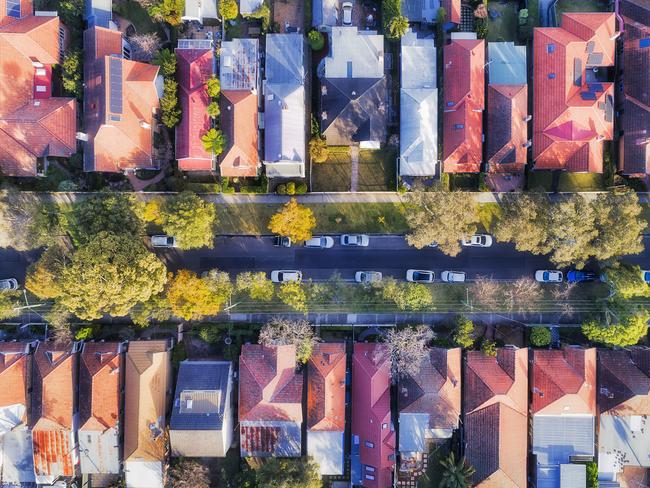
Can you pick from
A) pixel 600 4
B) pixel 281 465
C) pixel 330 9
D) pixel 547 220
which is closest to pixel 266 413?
pixel 281 465

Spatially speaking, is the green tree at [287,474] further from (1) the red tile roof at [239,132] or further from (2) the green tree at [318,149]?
(2) the green tree at [318,149]

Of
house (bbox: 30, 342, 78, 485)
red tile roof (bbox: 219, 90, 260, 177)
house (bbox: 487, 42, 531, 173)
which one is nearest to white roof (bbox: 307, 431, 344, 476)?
house (bbox: 30, 342, 78, 485)

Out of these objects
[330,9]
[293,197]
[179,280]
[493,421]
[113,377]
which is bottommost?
[493,421]

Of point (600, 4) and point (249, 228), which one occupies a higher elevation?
point (600, 4)

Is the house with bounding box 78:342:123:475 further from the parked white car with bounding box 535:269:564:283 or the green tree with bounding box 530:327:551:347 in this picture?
the parked white car with bounding box 535:269:564:283

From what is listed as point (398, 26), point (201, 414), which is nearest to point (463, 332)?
point (201, 414)

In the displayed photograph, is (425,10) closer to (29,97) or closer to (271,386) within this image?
(29,97)

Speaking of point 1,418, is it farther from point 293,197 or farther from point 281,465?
point 293,197
